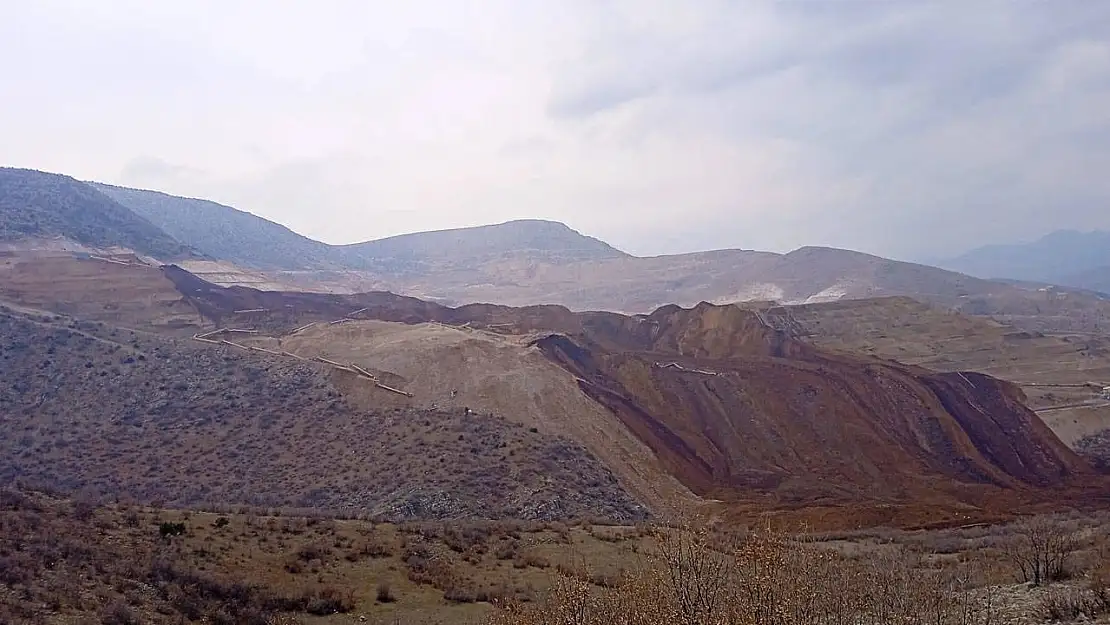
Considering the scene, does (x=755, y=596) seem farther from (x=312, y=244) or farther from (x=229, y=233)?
(x=312, y=244)

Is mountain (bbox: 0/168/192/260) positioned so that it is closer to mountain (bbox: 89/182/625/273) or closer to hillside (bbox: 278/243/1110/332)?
hillside (bbox: 278/243/1110/332)

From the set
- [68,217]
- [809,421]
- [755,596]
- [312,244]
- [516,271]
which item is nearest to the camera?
[755,596]

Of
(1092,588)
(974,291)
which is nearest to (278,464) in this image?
(1092,588)

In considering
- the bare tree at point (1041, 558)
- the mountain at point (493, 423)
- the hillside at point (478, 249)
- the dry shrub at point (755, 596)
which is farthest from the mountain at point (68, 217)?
the hillside at point (478, 249)

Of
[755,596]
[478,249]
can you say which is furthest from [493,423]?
[478,249]

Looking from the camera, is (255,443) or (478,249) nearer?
(255,443)

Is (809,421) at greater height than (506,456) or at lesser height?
greater

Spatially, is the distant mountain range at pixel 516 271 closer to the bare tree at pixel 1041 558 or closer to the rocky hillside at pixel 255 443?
the rocky hillside at pixel 255 443
